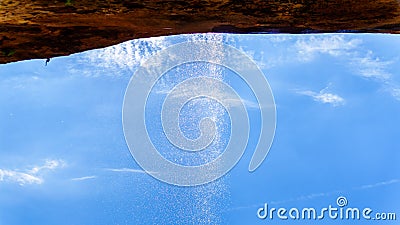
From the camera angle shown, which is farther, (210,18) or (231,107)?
(231,107)

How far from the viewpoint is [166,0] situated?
386 cm

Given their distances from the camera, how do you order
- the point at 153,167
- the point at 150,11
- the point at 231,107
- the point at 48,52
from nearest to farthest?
1. the point at 150,11
2. the point at 48,52
3. the point at 153,167
4. the point at 231,107

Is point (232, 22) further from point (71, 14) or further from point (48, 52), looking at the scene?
point (48, 52)

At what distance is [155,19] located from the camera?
13.9ft

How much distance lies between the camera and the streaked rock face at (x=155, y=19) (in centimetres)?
388

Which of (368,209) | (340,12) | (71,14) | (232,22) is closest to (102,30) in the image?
(71,14)

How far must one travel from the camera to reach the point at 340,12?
14.3ft

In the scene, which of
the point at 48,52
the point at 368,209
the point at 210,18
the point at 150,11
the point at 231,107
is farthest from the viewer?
the point at 368,209

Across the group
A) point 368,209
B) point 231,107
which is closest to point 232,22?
point 231,107

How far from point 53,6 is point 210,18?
4.23 feet

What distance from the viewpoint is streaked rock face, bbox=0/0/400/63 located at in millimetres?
3881

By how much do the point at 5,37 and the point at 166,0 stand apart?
1451mm

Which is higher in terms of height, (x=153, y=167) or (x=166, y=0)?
(x=166, y=0)

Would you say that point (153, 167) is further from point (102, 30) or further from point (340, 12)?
point (340, 12)
